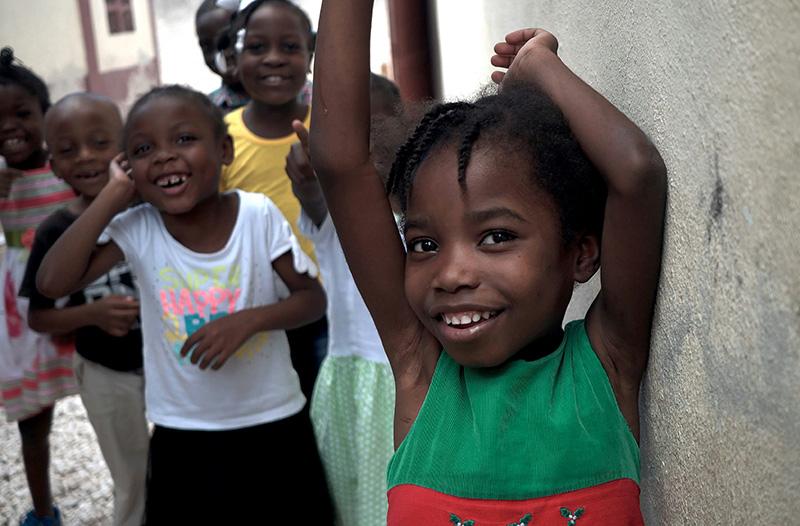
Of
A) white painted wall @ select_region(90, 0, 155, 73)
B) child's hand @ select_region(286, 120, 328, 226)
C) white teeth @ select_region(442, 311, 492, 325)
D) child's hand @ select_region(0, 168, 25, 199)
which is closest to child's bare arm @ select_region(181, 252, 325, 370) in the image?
child's hand @ select_region(286, 120, 328, 226)

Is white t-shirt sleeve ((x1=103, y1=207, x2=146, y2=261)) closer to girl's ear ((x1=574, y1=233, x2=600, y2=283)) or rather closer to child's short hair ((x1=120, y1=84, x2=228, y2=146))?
child's short hair ((x1=120, y1=84, x2=228, y2=146))

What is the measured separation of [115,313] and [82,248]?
40cm

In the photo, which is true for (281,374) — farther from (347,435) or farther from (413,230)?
(413,230)

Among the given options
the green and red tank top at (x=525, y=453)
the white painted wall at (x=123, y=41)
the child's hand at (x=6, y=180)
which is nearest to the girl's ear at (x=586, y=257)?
the green and red tank top at (x=525, y=453)

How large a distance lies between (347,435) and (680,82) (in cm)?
188

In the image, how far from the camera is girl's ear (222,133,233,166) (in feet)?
9.31

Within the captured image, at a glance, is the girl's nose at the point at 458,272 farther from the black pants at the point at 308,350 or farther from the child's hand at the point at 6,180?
the child's hand at the point at 6,180

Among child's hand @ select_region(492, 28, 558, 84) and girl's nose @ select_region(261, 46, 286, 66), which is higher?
girl's nose @ select_region(261, 46, 286, 66)

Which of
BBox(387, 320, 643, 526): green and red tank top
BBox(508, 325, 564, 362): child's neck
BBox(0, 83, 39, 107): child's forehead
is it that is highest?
BBox(0, 83, 39, 107): child's forehead

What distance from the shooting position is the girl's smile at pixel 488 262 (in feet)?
4.26

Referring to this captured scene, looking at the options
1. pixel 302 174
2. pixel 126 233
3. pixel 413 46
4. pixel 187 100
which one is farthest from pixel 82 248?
pixel 413 46

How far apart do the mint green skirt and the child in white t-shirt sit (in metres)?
0.07

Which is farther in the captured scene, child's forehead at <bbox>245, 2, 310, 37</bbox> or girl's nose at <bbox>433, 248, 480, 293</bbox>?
child's forehead at <bbox>245, 2, 310, 37</bbox>

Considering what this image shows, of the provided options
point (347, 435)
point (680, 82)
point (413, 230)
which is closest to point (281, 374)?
point (347, 435)
